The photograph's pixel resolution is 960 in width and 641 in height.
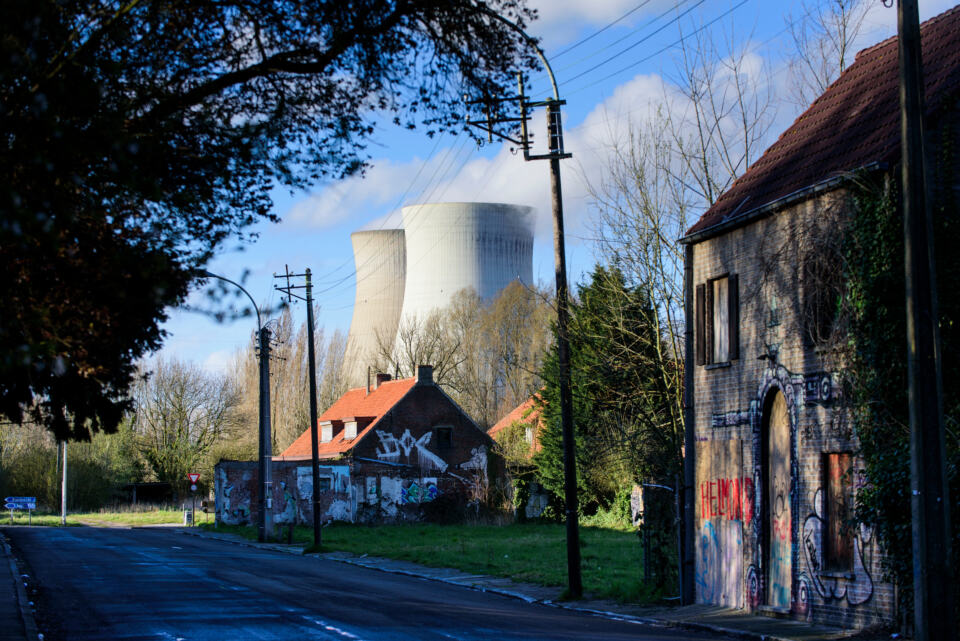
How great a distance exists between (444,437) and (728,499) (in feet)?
119

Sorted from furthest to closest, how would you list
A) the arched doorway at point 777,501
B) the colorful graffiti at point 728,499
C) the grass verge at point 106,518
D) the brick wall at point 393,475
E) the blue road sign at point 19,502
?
the grass verge at point 106,518, the blue road sign at point 19,502, the brick wall at point 393,475, the colorful graffiti at point 728,499, the arched doorway at point 777,501

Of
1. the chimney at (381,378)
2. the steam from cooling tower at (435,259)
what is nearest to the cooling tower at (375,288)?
the steam from cooling tower at (435,259)

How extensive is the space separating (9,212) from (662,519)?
14303mm

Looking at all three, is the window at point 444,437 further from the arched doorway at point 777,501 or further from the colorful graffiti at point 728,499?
the arched doorway at point 777,501

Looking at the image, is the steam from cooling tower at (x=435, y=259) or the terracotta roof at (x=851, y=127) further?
the steam from cooling tower at (x=435, y=259)

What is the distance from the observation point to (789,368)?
16.0 m

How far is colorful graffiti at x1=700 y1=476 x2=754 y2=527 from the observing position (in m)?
16.9

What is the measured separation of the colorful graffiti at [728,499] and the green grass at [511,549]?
1858 mm

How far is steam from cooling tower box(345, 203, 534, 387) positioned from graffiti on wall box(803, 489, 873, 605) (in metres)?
43.5

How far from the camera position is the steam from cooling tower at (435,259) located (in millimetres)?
59312

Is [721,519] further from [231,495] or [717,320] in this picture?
[231,495]

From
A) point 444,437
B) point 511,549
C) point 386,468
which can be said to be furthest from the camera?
point 444,437

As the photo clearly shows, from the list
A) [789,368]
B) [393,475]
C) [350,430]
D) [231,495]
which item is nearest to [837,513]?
[789,368]

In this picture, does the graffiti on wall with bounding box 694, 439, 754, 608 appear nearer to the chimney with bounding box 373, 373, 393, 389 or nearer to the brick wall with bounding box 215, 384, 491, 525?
the brick wall with bounding box 215, 384, 491, 525
